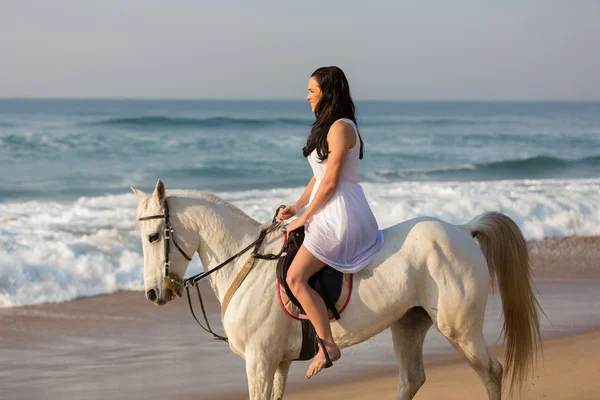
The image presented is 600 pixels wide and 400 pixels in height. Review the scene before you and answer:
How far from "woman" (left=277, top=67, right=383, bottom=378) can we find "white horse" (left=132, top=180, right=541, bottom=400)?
5.8 inches

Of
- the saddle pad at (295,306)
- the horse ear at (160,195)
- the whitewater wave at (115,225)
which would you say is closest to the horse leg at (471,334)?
the saddle pad at (295,306)

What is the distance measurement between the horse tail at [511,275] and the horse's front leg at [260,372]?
1.26 meters

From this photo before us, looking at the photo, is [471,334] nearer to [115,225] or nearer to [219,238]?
[219,238]

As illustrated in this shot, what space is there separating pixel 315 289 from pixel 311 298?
8cm

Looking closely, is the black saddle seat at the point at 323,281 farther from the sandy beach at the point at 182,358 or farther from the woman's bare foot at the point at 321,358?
the sandy beach at the point at 182,358

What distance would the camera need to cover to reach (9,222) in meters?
12.2

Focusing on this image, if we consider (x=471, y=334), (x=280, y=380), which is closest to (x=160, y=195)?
(x=280, y=380)

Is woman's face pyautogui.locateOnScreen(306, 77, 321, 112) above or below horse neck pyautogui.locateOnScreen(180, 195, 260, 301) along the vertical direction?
above

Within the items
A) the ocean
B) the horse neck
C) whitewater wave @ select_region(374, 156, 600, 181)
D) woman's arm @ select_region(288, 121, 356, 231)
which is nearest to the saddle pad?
the horse neck

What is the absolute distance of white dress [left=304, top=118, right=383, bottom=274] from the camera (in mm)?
3881

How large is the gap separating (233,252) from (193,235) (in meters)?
0.21

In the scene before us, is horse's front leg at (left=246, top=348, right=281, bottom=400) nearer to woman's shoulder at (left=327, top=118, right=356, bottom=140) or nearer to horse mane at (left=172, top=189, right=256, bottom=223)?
horse mane at (left=172, top=189, right=256, bottom=223)

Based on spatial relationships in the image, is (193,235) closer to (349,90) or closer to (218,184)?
(349,90)

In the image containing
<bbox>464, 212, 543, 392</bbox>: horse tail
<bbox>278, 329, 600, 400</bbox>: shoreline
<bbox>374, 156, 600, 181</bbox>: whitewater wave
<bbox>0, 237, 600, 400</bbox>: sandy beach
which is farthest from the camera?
<bbox>374, 156, 600, 181</bbox>: whitewater wave
